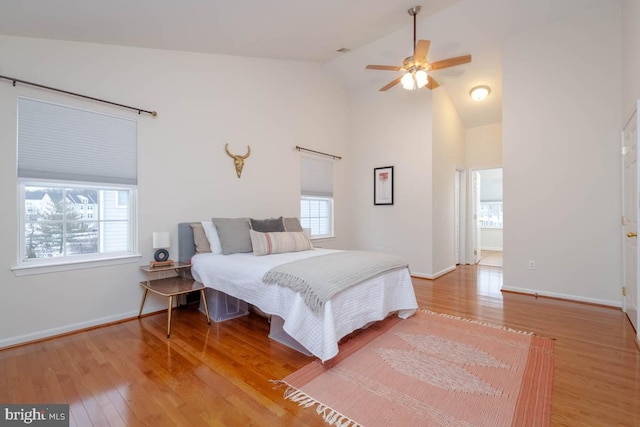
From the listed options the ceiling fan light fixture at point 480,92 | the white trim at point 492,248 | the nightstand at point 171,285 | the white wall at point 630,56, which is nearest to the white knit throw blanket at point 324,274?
the nightstand at point 171,285

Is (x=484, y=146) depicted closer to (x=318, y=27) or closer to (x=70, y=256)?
(x=318, y=27)

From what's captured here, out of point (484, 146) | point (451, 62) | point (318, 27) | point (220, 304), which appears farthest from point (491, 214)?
point (220, 304)

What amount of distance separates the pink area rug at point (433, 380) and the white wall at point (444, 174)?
249 cm

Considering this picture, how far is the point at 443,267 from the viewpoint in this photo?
17.2 feet

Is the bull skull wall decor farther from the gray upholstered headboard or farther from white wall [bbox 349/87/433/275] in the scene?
white wall [bbox 349/87/433/275]

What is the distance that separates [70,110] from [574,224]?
18.6ft

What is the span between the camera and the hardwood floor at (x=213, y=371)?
5.32ft

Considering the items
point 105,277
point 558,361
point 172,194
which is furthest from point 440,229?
point 105,277

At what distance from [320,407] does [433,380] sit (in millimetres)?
786

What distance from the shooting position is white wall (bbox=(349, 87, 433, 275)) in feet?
16.1

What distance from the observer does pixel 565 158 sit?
3.65 metres

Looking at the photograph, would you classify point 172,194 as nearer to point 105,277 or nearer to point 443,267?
point 105,277

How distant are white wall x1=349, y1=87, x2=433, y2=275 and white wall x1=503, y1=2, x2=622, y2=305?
46.3 inches

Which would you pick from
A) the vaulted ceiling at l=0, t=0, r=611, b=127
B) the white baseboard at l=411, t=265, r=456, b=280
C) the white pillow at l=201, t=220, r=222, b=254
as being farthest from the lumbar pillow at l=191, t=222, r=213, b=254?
the white baseboard at l=411, t=265, r=456, b=280
